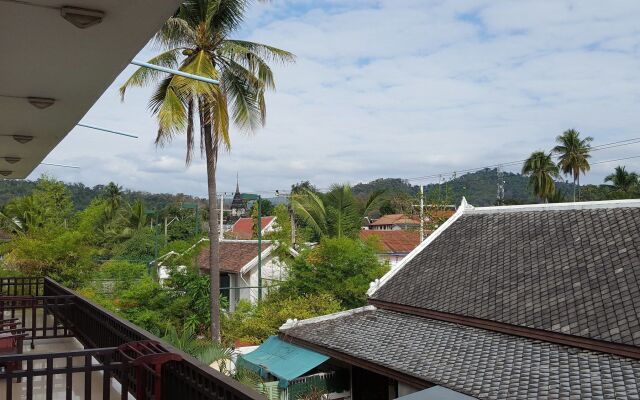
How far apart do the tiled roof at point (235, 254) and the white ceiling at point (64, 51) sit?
2013 cm

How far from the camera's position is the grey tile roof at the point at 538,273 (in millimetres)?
9773

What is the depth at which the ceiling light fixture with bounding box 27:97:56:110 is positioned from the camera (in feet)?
10.9

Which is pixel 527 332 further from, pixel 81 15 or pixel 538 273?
pixel 81 15

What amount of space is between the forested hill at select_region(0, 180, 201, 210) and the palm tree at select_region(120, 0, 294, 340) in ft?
85.3

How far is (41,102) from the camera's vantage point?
3377 mm

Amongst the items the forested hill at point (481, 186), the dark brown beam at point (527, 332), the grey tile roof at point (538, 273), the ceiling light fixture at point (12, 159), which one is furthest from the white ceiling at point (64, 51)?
the forested hill at point (481, 186)

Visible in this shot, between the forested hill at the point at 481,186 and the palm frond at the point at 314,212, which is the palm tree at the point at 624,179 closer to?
the forested hill at the point at 481,186

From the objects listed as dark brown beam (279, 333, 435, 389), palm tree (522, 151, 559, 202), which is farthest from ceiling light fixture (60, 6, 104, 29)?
palm tree (522, 151, 559, 202)

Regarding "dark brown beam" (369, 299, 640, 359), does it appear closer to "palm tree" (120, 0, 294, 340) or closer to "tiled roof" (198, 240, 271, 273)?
"palm tree" (120, 0, 294, 340)

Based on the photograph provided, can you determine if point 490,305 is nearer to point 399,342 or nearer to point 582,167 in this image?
point 399,342

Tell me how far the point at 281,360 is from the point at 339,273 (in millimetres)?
5781

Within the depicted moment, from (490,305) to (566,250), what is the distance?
2145 millimetres

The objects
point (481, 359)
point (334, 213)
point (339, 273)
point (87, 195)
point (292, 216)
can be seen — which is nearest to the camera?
point (481, 359)

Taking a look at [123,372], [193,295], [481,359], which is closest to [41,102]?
[123,372]
